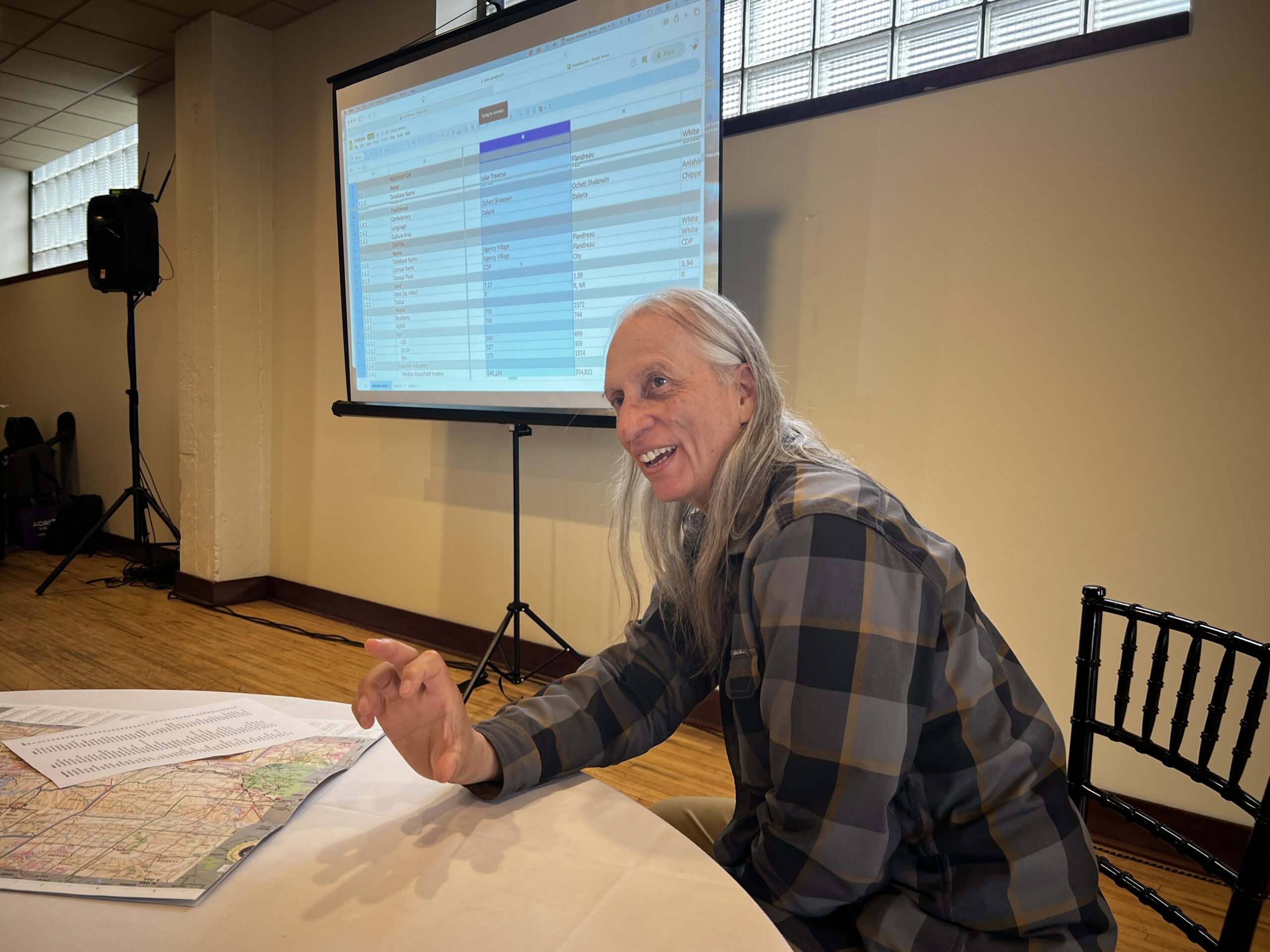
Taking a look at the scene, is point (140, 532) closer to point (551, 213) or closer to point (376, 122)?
point (376, 122)

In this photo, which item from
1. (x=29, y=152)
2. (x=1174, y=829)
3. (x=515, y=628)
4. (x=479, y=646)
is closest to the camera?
(x=1174, y=829)

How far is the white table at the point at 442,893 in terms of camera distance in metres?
0.55

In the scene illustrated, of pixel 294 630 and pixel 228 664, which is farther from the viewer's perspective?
pixel 294 630

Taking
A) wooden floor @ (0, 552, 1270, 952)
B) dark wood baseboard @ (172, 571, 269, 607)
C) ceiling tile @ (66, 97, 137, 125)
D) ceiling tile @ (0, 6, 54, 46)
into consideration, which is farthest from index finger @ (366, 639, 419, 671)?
ceiling tile @ (66, 97, 137, 125)

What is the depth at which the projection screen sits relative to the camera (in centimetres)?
223

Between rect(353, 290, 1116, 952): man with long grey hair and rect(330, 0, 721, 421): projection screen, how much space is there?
152 cm

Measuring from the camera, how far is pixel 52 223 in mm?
6406

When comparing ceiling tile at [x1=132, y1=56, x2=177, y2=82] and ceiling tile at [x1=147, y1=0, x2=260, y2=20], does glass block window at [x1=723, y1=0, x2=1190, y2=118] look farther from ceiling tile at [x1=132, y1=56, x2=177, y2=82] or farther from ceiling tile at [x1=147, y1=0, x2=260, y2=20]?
ceiling tile at [x1=132, y1=56, x2=177, y2=82]

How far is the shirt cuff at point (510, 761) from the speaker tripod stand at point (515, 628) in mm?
1785

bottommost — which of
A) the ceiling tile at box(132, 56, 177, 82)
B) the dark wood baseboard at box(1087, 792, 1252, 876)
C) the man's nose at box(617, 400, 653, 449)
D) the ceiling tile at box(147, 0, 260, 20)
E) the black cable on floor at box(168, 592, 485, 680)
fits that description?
the black cable on floor at box(168, 592, 485, 680)

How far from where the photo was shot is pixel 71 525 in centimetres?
515

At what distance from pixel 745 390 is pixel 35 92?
226 inches

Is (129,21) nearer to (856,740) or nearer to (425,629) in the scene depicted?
(425,629)

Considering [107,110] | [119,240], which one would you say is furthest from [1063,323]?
[107,110]
